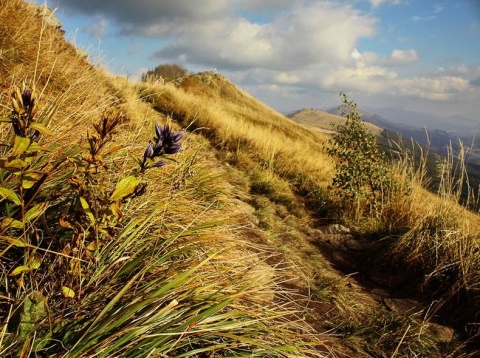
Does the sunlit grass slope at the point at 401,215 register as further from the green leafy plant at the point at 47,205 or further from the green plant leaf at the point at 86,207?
the green plant leaf at the point at 86,207

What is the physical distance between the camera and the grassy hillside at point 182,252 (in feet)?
4.23

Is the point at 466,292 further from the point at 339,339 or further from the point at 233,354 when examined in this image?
the point at 233,354

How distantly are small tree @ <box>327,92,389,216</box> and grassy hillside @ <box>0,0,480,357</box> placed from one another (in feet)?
0.82

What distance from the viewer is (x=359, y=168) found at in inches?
232

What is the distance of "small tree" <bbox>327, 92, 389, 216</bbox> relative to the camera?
5.70m

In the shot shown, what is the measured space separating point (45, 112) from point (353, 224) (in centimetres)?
458

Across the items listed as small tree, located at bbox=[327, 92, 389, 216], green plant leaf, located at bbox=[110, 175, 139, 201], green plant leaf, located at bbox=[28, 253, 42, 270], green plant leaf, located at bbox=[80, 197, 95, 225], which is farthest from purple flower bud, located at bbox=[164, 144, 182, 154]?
small tree, located at bbox=[327, 92, 389, 216]

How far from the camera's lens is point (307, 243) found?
4.55 metres

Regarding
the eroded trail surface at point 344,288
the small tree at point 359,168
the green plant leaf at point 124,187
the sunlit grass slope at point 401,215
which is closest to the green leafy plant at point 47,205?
the green plant leaf at point 124,187

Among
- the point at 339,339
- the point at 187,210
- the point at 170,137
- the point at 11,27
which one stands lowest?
the point at 339,339

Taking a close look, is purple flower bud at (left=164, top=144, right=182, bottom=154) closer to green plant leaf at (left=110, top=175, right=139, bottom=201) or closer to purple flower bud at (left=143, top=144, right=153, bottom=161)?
purple flower bud at (left=143, top=144, right=153, bottom=161)

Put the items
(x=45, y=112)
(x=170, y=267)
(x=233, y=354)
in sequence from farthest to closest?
(x=45, y=112) → (x=170, y=267) → (x=233, y=354)

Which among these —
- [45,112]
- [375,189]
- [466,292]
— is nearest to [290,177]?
[375,189]

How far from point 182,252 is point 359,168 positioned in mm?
4789
